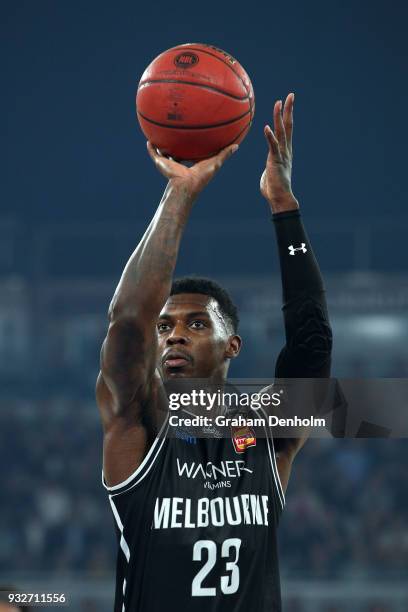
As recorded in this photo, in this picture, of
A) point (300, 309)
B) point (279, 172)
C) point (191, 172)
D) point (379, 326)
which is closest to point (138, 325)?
point (191, 172)

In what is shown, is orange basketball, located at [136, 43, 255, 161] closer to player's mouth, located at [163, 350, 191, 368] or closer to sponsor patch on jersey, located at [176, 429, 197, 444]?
player's mouth, located at [163, 350, 191, 368]

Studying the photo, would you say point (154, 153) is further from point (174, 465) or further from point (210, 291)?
point (174, 465)

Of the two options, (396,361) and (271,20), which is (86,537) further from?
(271,20)

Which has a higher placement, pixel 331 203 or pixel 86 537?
pixel 331 203

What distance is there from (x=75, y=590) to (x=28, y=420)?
2532 millimetres

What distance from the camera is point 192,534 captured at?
2.32 metres

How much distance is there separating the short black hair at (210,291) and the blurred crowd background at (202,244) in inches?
158

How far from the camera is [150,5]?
11.8m

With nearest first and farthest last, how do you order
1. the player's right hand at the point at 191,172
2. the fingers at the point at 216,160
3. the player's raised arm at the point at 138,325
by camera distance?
the player's raised arm at the point at 138,325 → the player's right hand at the point at 191,172 → the fingers at the point at 216,160

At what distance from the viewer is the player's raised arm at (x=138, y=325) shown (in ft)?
6.85

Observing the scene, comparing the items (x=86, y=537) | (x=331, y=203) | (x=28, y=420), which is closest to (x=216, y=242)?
(x=331, y=203)

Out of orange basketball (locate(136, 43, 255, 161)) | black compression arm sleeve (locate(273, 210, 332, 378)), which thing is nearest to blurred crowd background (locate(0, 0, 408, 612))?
black compression arm sleeve (locate(273, 210, 332, 378))

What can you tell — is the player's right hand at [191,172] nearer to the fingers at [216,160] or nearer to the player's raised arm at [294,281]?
the fingers at [216,160]

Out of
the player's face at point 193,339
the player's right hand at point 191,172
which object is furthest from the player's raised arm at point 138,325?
the player's face at point 193,339
